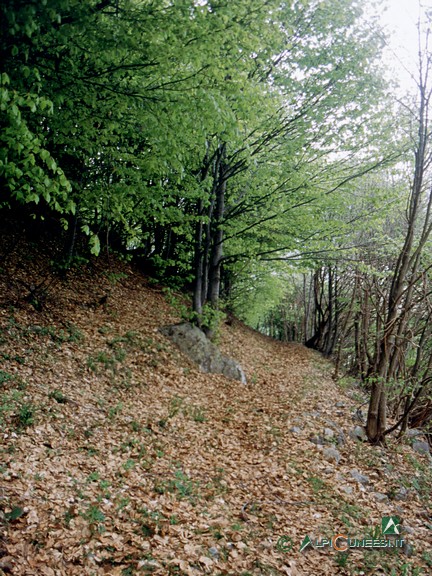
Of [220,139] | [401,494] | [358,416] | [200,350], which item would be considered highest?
[220,139]

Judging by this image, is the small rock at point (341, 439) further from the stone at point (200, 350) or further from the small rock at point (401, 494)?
the stone at point (200, 350)

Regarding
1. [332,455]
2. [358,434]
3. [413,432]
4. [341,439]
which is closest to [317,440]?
[332,455]

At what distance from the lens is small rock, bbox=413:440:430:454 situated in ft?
29.0

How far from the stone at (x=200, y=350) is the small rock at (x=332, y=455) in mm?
4128

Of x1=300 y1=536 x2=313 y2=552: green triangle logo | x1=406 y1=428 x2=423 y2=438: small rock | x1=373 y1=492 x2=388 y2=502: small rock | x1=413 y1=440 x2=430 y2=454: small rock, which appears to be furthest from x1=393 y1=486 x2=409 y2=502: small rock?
x1=406 y1=428 x2=423 y2=438: small rock

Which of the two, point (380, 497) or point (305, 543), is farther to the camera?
point (380, 497)

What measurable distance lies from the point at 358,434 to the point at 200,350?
495 cm

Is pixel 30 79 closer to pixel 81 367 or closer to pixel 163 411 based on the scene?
pixel 81 367

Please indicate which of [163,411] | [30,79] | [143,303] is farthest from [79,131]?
[143,303]

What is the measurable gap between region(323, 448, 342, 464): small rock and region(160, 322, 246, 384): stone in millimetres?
4128

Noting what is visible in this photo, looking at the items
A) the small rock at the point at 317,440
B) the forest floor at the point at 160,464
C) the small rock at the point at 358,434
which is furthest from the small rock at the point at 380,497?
the small rock at the point at 358,434

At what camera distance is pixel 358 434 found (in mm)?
8555

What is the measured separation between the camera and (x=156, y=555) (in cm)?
402

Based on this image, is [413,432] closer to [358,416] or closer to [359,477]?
[358,416]
